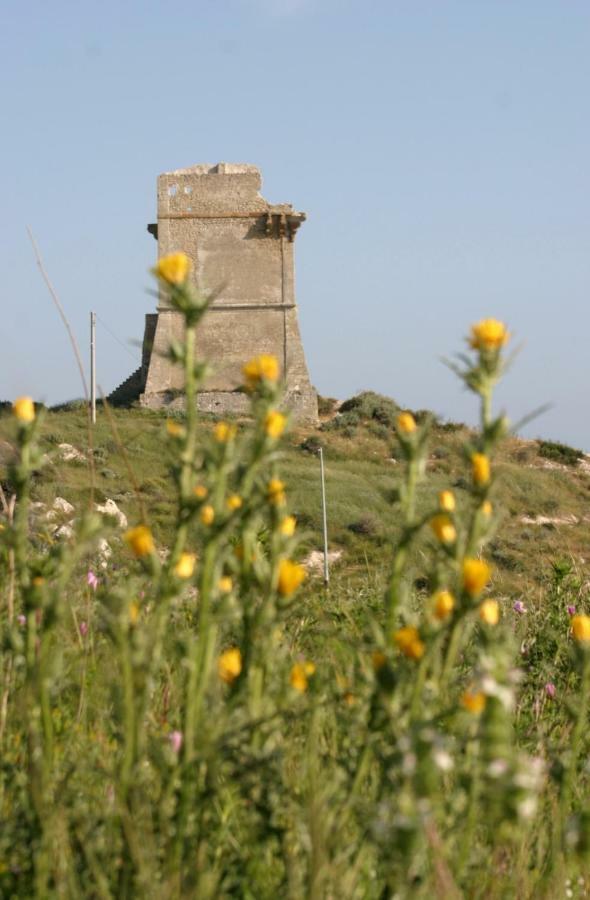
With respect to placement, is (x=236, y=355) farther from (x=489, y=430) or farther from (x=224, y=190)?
(x=489, y=430)

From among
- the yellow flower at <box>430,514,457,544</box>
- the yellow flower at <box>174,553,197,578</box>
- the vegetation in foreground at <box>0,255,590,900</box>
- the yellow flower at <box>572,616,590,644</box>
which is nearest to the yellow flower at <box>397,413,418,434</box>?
the vegetation in foreground at <box>0,255,590,900</box>

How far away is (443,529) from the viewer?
1808 millimetres

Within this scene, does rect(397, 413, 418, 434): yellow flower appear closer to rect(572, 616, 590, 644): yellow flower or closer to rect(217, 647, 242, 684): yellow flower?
rect(217, 647, 242, 684): yellow flower

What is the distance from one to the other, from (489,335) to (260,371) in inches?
13.1

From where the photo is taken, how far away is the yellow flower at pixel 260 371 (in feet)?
6.00

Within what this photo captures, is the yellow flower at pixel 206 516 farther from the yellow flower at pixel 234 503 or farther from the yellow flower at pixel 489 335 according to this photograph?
the yellow flower at pixel 489 335

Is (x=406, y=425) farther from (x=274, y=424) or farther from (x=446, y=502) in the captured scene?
(x=274, y=424)

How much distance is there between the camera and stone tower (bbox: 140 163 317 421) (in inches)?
1307

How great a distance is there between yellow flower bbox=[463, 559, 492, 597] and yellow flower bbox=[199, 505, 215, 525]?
35cm

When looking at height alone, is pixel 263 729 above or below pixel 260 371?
below

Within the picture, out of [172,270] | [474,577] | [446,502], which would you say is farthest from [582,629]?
[172,270]

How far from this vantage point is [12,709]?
8.49ft

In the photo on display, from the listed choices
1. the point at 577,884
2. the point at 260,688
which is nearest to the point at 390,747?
the point at 260,688

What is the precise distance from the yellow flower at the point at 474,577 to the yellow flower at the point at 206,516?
347mm
